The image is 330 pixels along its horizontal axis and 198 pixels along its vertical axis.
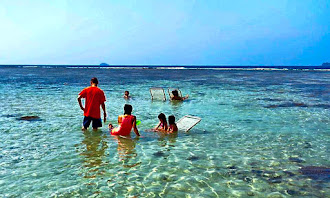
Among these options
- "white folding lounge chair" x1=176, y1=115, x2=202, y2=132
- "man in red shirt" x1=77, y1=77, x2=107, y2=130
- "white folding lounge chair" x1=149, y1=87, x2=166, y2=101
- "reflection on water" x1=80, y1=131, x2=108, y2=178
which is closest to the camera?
"reflection on water" x1=80, y1=131, x2=108, y2=178

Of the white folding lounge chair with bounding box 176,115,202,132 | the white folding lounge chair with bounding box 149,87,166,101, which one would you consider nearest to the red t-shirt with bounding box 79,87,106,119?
the white folding lounge chair with bounding box 176,115,202,132

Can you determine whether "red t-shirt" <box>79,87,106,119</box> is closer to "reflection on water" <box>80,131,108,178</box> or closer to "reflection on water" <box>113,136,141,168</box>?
"reflection on water" <box>80,131,108,178</box>

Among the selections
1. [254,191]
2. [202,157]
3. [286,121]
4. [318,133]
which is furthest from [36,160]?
[286,121]

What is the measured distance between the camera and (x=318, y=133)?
10211 millimetres

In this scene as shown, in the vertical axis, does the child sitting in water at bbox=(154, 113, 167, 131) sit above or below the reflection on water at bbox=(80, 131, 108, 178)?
above

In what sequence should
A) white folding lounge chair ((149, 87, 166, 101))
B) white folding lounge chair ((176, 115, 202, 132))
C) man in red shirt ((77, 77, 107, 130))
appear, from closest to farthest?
→ 1. man in red shirt ((77, 77, 107, 130))
2. white folding lounge chair ((176, 115, 202, 132))
3. white folding lounge chair ((149, 87, 166, 101))

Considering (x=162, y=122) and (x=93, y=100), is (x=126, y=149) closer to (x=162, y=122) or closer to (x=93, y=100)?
(x=93, y=100)

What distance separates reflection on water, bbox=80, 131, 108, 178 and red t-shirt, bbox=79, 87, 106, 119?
679mm

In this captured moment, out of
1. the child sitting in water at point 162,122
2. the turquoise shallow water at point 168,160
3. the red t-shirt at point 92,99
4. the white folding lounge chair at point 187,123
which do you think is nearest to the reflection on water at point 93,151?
the turquoise shallow water at point 168,160

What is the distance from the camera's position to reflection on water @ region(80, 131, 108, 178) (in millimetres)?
6405

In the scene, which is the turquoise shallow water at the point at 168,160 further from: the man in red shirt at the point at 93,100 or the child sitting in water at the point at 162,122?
the man in red shirt at the point at 93,100

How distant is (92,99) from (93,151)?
2.05 meters

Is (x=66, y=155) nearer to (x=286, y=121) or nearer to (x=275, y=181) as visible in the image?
(x=275, y=181)

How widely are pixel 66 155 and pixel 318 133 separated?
8044 mm
